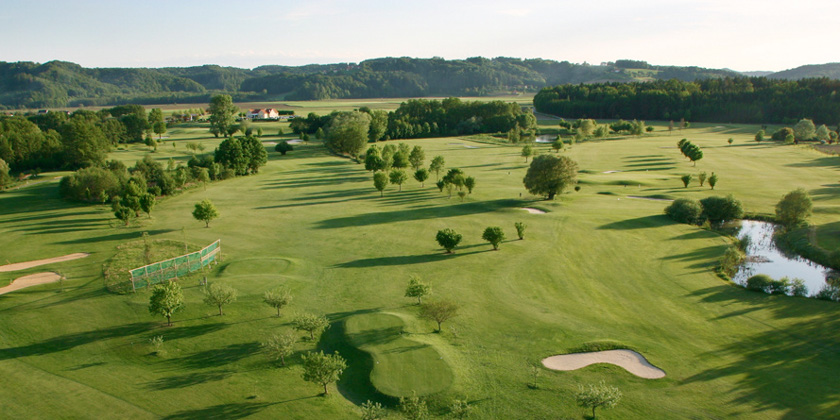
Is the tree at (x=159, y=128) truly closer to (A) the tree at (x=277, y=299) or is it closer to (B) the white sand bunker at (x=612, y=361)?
(A) the tree at (x=277, y=299)

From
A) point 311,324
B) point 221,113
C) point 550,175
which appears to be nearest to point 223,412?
point 311,324

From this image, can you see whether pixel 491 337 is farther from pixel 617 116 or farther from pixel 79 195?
pixel 617 116

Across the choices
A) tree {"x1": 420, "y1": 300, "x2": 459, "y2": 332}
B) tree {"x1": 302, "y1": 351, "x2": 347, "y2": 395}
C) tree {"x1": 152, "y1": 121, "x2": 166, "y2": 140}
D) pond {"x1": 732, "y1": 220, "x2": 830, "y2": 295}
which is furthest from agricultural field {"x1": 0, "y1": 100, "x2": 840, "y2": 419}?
tree {"x1": 152, "y1": 121, "x2": 166, "y2": 140}

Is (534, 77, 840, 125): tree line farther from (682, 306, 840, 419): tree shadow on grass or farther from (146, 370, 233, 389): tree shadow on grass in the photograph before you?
(146, 370, 233, 389): tree shadow on grass

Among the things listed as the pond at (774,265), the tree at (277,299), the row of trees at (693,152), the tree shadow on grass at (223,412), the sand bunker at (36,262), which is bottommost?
the tree shadow on grass at (223,412)

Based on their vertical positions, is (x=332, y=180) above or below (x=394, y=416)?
above

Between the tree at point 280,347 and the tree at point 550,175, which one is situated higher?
the tree at point 550,175

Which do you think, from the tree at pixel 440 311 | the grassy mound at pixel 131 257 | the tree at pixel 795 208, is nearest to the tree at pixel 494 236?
the tree at pixel 440 311

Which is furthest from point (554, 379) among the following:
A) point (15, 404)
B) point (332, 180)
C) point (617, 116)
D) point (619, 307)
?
point (617, 116)
